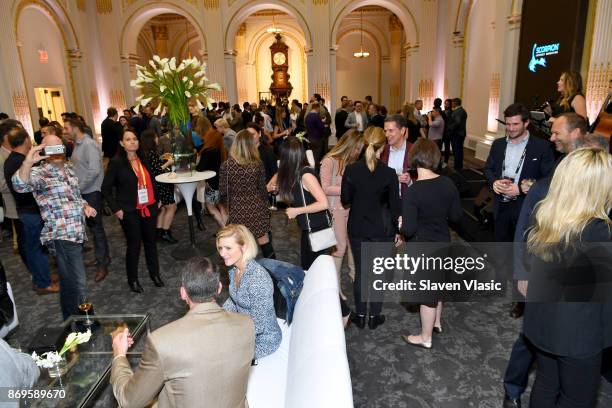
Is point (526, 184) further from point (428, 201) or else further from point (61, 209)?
point (61, 209)

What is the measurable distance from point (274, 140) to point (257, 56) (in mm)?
11440

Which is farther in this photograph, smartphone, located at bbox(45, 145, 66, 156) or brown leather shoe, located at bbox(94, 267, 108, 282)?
brown leather shoe, located at bbox(94, 267, 108, 282)

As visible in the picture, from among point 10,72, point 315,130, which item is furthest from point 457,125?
point 10,72

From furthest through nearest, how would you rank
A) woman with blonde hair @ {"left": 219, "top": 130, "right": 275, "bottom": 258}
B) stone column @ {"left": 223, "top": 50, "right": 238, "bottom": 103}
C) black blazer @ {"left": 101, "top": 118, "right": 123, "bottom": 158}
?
stone column @ {"left": 223, "top": 50, "right": 238, "bottom": 103} < black blazer @ {"left": 101, "top": 118, "right": 123, "bottom": 158} < woman with blonde hair @ {"left": 219, "top": 130, "right": 275, "bottom": 258}

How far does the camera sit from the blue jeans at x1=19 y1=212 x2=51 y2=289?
3.75 meters

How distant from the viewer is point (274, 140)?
346 inches

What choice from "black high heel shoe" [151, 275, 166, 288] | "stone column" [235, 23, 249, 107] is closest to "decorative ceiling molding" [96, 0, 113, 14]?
"stone column" [235, 23, 249, 107]

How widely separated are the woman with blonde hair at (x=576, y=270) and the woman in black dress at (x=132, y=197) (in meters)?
3.12

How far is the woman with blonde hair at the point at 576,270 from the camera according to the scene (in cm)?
166

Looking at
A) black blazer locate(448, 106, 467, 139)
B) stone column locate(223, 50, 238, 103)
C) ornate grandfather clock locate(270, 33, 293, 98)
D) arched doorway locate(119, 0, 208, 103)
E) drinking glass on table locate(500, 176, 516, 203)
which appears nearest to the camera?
drinking glass on table locate(500, 176, 516, 203)

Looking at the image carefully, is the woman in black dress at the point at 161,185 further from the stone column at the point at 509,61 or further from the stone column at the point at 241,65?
the stone column at the point at 241,65

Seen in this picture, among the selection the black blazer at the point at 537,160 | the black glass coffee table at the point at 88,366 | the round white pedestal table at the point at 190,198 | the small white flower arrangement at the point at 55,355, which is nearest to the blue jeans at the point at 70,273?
the black glass coffee table at the point at 88,366

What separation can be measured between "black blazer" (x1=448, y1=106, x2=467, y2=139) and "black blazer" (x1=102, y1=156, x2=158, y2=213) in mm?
6659

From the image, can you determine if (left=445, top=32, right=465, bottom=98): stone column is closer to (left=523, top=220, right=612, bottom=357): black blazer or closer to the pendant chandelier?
the pendant chandelier
